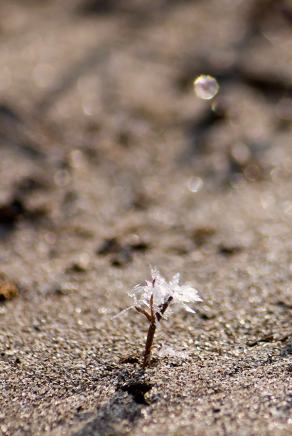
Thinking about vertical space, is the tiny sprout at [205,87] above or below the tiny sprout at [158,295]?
above

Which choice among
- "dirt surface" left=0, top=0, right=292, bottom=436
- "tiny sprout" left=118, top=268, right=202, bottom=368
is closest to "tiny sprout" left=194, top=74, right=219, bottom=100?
"dirt surface" left=0, top=0, right=292, bottom=436

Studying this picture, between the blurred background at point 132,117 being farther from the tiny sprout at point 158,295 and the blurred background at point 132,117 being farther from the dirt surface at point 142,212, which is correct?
the tiny sprout at point 158,295

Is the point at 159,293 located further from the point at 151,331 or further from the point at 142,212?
the point at 142,212

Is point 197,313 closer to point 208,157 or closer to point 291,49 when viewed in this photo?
point 208,157

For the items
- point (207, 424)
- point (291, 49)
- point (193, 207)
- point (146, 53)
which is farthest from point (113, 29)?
point (207, 424)

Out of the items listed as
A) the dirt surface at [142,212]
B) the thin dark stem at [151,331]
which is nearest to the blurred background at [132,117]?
Result: the dirt surface at [142,212]

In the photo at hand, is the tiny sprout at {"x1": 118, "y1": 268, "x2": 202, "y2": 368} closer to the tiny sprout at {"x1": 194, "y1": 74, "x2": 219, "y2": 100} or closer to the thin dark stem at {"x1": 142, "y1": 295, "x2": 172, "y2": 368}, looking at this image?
the thin dark stem at {"x1": 142, "y1": 295, "x2": 172, "y2": 368}

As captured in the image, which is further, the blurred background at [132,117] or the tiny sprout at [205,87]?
the tiny sprout at [205,87]
